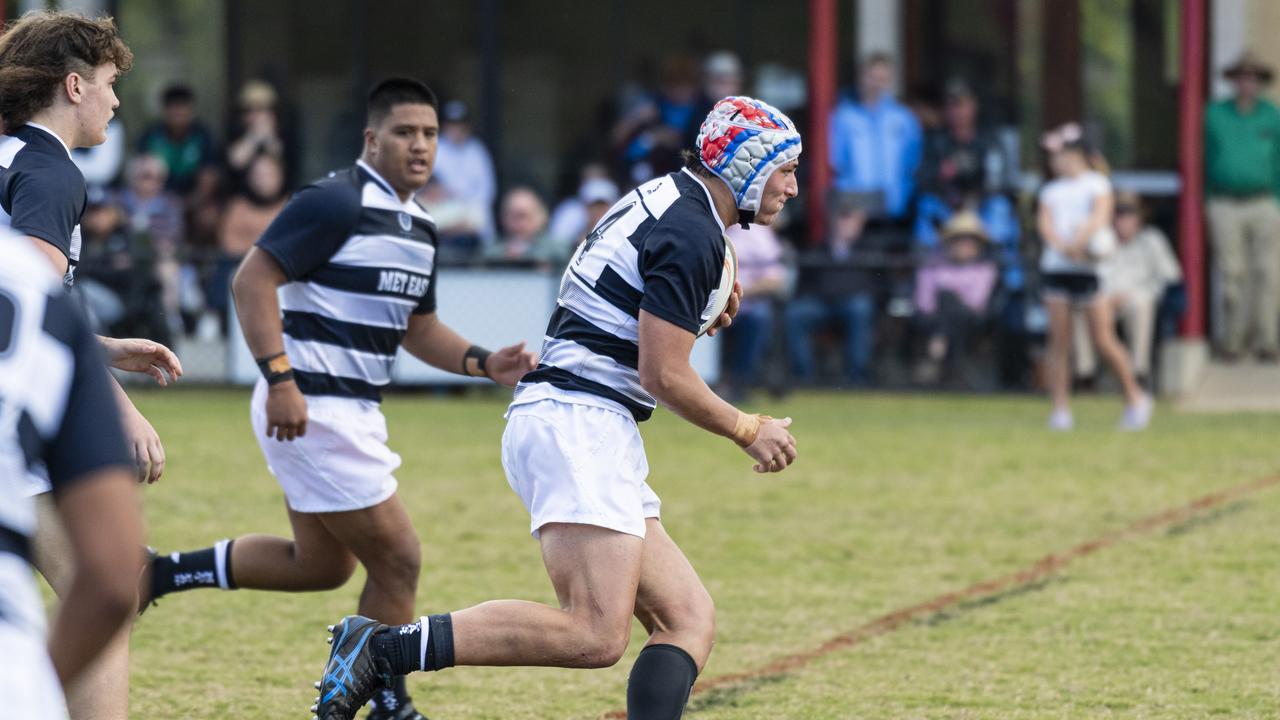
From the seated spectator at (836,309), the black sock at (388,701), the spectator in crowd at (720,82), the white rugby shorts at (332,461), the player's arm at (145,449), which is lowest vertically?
the seated spectator at (836,309)

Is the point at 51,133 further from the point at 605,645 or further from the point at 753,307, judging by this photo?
the point at 753,307

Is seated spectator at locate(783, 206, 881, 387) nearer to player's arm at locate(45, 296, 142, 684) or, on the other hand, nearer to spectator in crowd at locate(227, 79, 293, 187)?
spectator in crowd at locate(227, 79, 293, 187)

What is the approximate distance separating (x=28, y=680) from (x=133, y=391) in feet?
41.0

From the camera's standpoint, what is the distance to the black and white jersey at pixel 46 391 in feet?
7.46

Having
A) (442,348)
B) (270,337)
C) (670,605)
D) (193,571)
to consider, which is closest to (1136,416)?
(442,348)

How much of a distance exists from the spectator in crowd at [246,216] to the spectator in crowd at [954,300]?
4940 mm

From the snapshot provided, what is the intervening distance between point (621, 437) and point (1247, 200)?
11.2 m

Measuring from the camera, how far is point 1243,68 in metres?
14.2

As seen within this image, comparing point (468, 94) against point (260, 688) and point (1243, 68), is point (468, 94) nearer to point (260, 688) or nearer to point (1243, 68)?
point (1243, 68)

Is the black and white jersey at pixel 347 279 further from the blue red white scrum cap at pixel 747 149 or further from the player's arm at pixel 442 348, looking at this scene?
the blue red white scrum cap at pixel 747 149

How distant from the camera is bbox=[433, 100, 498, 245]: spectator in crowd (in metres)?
15.0

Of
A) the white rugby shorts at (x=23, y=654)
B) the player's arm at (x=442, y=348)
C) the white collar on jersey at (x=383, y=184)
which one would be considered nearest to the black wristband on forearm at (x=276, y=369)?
the player's arm at (x=442, y=348)

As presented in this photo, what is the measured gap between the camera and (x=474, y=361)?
5523 mm

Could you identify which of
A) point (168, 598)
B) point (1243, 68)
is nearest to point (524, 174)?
point (1243, 68)
